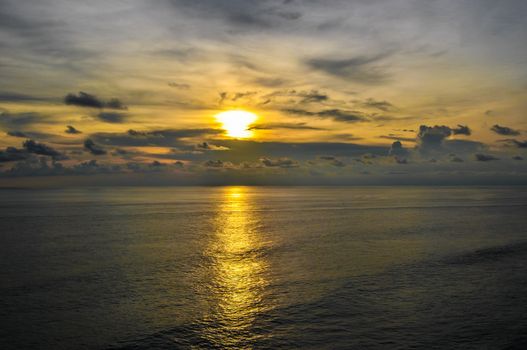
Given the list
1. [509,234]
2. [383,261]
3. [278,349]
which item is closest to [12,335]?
[278,349]

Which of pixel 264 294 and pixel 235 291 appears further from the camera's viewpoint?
pixel 235 291

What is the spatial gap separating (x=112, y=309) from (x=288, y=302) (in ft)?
35.4

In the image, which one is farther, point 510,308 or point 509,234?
point 509,234

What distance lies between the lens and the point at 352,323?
74.4 ft

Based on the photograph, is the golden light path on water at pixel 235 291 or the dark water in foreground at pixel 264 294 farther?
the golden light path on water at pixel 235 291

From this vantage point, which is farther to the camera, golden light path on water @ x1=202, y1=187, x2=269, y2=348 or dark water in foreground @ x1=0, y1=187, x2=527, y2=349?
golden light path on water @ x1=202, y1=187, x2=269, y2=348

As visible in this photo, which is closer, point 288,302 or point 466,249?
point 288,302

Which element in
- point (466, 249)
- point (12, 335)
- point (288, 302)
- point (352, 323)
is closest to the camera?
point (12, 335)

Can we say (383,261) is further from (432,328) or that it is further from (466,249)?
(432,328)

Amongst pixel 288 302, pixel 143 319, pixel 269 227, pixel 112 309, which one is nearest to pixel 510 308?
pixel 288 302

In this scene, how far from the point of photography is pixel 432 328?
2200cm

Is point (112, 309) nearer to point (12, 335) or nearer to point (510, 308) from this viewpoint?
point (12, 335)

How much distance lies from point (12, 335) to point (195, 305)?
32.4 feet

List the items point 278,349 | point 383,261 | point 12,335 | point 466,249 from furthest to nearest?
point 466,249, point 383,261, point 12,335, point 278,349
